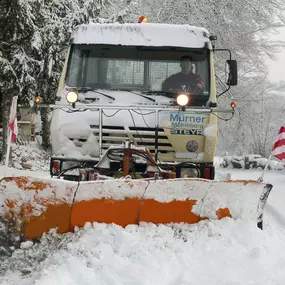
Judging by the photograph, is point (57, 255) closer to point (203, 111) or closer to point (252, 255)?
point (252, 255)

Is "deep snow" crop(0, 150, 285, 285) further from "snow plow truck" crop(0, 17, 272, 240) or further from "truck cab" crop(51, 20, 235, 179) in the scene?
"truck cab" crop(51, 20, 235, 179)

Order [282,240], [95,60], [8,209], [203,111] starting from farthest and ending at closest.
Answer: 1. [95,60]
2. [203,111]
3. [282,240]
4. [8,209]

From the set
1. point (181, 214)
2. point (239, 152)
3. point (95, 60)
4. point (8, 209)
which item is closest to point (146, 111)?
point (95, 60)

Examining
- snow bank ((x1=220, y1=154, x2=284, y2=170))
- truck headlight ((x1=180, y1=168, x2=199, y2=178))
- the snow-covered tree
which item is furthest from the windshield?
snow bank ((x1=220, y1=154, x2=284, y2=170))

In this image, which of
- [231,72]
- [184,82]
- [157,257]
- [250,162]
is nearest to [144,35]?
[184,82]

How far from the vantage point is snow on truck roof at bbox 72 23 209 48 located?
18.0ft

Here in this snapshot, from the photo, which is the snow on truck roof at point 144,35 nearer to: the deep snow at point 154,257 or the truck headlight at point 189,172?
the truck headlight at point 189,172

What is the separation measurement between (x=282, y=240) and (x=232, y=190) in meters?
0.80

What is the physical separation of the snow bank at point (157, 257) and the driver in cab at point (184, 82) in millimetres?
2054

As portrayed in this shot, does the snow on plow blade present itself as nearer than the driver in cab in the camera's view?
Yes

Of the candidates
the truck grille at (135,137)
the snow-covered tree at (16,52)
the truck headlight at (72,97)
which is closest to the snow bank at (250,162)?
the snow-covered tree at (16,52)

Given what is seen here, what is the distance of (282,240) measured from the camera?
4.21 metres

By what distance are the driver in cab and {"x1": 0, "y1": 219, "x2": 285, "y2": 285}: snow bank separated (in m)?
2.05

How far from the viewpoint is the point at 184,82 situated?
5371 millimetres
